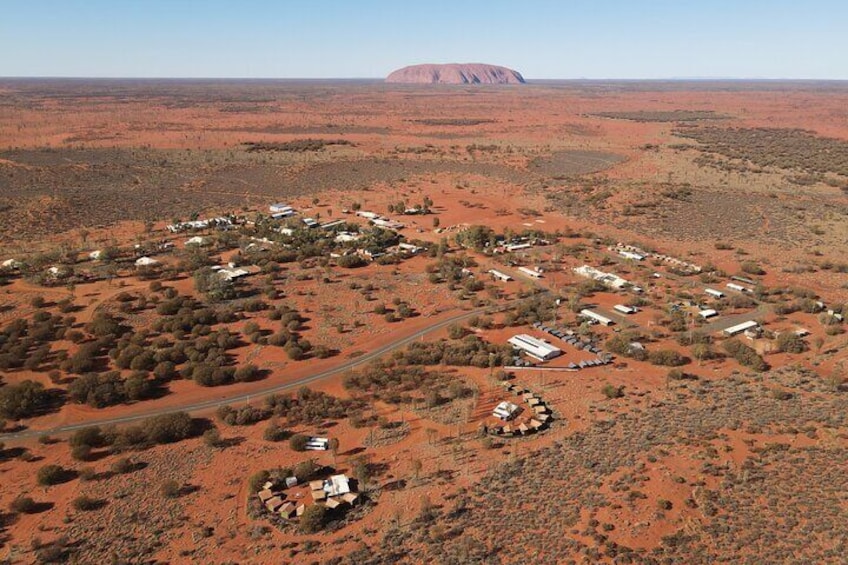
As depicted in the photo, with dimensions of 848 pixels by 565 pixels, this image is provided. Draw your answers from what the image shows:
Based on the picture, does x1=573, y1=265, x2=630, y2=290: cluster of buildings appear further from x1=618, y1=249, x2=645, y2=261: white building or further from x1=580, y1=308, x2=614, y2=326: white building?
x1=580, y1=308, x2=614, y2=326: white building

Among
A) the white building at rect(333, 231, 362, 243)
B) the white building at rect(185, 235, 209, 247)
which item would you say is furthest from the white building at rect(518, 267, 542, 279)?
the white building at rect(185, 235, 209, 247)

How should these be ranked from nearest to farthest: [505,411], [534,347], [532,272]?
1. [505,411]
2. [534,347]
3. [532,272]

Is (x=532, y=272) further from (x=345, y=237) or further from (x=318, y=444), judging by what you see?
(x=318, y=444)

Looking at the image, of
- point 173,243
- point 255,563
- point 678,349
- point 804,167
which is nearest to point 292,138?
point 173,243

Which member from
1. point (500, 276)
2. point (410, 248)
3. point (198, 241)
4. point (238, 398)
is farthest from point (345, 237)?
point (238, 398)

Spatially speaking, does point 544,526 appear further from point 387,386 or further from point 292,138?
point 292,138
